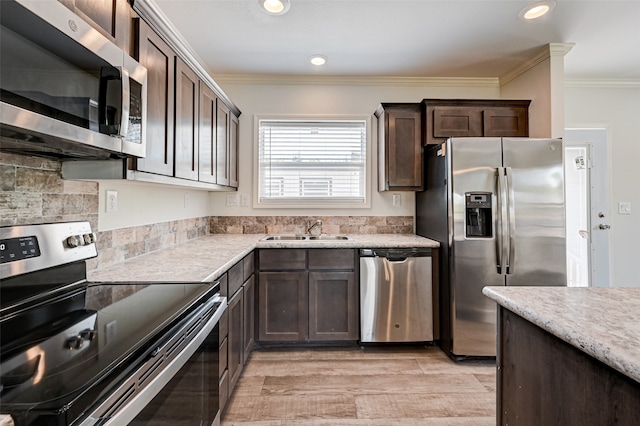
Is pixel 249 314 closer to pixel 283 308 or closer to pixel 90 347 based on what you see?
pixel 283 308

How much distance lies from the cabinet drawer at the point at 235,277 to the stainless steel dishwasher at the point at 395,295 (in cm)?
100

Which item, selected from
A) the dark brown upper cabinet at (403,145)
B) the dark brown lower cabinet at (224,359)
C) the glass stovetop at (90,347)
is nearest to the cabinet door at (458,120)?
the dark brown upper cabinet at (403,145)

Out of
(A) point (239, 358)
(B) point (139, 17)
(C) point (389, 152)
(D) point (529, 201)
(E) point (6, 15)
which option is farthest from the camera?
(C) point (389, 152)

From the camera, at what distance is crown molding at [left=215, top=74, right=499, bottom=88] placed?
3154mm

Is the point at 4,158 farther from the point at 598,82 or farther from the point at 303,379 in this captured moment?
the point at 598,82

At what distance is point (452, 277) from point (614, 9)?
2.19 meters

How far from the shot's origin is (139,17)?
1362mm

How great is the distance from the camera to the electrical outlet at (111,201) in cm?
163

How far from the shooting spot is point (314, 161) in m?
3.26

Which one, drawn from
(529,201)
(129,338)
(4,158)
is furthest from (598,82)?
(4,158)

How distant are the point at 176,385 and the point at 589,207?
407 cm

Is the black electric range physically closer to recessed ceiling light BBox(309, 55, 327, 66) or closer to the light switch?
recessed ceiling light BBox(309, 55, 327, 66)

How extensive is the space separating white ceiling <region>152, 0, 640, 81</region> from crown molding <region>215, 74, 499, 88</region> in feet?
0.21

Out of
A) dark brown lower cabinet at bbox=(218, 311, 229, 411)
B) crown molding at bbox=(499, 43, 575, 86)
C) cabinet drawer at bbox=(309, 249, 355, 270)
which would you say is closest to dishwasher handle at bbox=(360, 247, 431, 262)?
cabinet drawer at bbox=(309, 249, 355, 270)
